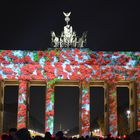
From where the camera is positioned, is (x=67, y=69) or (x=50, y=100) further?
(x=67, y=69)

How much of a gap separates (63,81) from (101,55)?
7.17 metres

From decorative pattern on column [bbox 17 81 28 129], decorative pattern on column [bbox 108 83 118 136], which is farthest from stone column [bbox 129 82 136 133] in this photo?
decorative pattern on column [bbox 17 81 28 129]

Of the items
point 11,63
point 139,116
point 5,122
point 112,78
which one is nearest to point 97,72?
point 112,78


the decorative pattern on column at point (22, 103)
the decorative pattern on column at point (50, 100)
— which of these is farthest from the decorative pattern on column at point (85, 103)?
the decorative pattern on column at point (22, 103)

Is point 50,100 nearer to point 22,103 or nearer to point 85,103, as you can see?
point 22,103

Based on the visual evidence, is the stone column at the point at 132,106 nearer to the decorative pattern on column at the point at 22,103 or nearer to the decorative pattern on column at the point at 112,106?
the decorative pattern on column at the point at 112,106

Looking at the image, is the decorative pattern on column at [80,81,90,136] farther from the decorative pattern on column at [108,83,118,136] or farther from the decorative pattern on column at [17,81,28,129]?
the decorative pattern on column at [17,81,28,129]

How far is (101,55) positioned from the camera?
64.2 m

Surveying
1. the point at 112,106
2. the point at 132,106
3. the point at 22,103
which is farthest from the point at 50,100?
the point at 132,106

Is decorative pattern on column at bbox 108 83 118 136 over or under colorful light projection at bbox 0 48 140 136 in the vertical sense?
under

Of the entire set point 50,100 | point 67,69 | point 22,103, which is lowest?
point 22,103

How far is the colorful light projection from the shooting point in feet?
205

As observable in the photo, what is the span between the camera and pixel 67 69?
63.0m

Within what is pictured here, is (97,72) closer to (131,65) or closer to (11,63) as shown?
(131,65)
